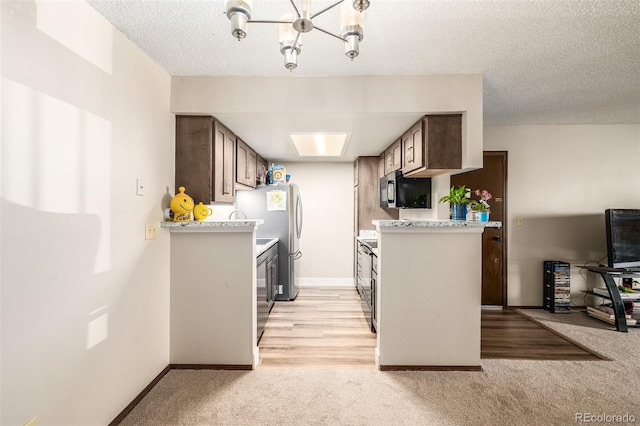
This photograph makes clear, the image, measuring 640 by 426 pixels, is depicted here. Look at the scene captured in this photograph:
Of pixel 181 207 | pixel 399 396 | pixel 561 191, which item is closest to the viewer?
pixel 399 396

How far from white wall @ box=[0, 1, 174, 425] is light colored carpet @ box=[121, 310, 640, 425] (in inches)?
15.0

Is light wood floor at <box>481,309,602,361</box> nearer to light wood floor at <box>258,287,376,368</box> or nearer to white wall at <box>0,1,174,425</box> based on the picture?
light wood floor at <box>258,287,376,368</box>

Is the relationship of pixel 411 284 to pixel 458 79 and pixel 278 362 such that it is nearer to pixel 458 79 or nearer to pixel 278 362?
pixel 278 362

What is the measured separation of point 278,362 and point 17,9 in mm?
2596

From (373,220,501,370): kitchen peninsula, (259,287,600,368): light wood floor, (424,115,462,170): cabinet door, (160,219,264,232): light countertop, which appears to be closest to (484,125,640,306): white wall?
(259,287,600,368): light wood floor

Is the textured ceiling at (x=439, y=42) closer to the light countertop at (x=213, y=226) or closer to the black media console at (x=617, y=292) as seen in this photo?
the light countertop at (x=213, y=226)

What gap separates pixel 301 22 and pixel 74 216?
4.57 ft

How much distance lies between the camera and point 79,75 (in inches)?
59.2

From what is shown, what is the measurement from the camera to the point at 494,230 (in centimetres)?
390

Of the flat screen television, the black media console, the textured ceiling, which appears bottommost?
the black media console

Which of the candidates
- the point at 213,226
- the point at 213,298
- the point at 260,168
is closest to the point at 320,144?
the point at 260,168

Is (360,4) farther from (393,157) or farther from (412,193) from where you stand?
(393,157)

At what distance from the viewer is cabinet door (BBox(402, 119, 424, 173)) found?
8.70 feet

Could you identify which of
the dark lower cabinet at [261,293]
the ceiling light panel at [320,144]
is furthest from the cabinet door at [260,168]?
the dark lower cabinet at [261,293]
